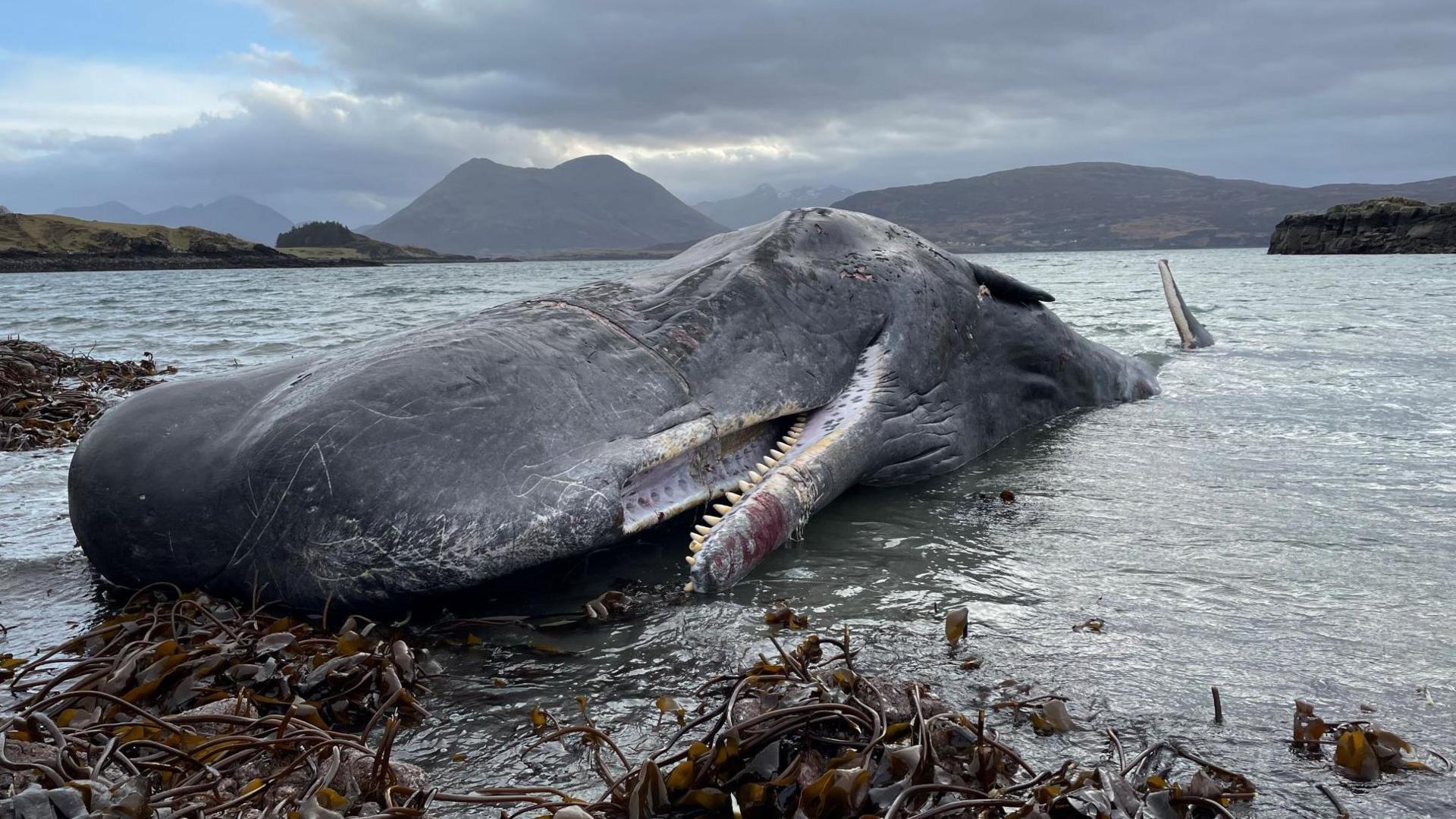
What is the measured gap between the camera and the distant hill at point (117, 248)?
64.9 metres

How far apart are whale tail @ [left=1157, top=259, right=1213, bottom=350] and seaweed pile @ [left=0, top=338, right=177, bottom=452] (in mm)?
10198

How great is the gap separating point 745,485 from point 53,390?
295 inches

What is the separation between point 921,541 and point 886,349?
4.44 feet

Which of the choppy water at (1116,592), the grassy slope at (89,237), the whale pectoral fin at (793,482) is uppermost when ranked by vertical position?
the grassy slope at (89,237)

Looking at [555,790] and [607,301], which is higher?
[607,301]

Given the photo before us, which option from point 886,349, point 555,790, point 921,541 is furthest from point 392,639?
point 886,349

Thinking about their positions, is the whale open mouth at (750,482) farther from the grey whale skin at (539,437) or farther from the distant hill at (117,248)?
the distant hill at (117,248)

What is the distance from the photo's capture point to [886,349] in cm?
535

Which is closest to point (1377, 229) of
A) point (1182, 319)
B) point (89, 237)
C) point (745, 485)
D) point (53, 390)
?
point (1182, 319)

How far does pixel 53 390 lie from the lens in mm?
8516

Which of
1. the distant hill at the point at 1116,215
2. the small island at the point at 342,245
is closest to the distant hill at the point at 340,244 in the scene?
the small island at the point at 342,245

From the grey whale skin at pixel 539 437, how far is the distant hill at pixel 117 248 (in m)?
75.6

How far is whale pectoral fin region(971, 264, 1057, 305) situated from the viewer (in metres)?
6.26

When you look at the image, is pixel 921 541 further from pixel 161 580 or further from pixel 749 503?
pixel 161 580
